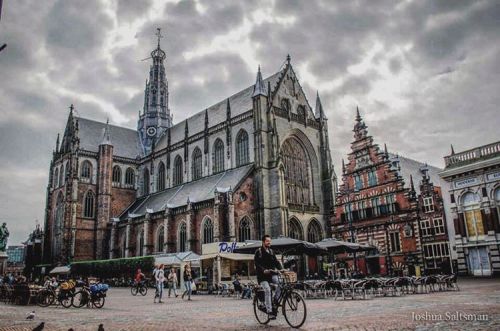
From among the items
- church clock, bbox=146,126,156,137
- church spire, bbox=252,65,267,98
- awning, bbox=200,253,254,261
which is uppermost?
church clock, bbox=146,126,156,137

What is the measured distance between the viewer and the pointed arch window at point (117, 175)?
53.7 m

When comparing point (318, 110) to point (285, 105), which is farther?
point (318, 110)

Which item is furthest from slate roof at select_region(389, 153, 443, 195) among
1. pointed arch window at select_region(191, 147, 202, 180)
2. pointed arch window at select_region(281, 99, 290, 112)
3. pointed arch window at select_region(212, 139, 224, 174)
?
pointed arch window at select_region(191, 147, 202, 180)

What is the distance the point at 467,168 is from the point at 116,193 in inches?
1609

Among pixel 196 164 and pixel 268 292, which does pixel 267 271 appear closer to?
pixel 268 292

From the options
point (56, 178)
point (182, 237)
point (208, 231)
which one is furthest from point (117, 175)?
point (208, 231)

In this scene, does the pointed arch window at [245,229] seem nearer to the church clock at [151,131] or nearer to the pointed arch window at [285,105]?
the pointed arch window at [285,105]

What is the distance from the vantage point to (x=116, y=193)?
5297 centimetres

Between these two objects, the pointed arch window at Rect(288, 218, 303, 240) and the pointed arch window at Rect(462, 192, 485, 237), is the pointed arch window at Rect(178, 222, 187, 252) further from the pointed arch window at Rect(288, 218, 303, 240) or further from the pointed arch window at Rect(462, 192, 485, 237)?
the pointed arch window at Rect(462, 192, 485, 237)

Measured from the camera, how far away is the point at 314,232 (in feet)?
138

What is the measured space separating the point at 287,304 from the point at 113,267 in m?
36.4

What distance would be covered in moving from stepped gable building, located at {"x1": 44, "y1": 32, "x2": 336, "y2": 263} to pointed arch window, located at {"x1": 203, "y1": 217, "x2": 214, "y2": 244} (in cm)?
9

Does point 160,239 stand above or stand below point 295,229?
below

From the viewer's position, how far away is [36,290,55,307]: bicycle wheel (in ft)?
57.0
